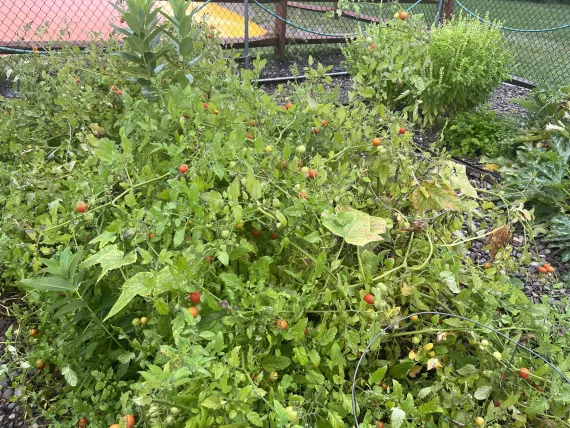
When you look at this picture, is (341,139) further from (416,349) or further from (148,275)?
(148,275)

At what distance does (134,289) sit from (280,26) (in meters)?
5.55

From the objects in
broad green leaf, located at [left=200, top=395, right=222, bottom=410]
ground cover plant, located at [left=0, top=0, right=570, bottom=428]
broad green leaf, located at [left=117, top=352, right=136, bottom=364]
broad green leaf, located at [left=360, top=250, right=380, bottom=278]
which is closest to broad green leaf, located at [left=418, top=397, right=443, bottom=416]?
ground cover plant, located at [left=0, top=0, right=570, bottom=428]

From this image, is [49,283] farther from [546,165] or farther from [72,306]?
[546,165]

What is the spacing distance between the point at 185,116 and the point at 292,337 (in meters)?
1.09

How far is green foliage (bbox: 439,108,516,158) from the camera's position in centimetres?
379

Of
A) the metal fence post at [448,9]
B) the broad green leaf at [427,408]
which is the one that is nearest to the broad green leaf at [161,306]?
the broad green leaf at [427,408]

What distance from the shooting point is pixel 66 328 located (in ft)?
5.63

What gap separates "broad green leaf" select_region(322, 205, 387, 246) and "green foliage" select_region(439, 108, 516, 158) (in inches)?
89.8

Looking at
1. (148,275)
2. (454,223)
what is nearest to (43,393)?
(148,275)

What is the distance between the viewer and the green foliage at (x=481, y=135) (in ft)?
12.4

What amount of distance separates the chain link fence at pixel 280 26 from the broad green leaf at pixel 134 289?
10.7 ft

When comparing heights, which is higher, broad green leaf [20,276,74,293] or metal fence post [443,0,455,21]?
metal fence post [443,0,455,21]

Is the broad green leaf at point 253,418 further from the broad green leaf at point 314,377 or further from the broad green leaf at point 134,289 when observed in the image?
the broad green leaf at point 134,289

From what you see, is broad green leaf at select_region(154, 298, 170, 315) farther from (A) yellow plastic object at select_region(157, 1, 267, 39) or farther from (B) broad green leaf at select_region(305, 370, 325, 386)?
(A) yellow plastic object at select_region(157, 1, 267, 39)
